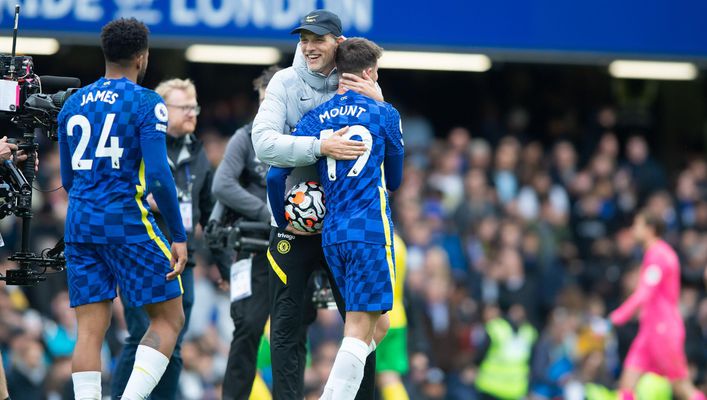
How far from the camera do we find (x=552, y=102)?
1859 cm

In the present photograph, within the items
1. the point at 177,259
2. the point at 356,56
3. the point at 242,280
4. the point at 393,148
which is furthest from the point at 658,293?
the point at 177,259

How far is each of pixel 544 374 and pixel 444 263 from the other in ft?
5.51

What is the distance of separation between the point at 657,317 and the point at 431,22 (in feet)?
15.5

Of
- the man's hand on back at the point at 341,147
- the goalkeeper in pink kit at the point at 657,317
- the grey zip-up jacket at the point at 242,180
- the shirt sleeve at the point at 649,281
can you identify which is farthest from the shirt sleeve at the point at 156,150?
the goalkeeper in pink kit at the point at 657,317

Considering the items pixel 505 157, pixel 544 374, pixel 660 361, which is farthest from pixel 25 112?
pixel 505 157

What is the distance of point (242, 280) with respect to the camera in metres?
8.21

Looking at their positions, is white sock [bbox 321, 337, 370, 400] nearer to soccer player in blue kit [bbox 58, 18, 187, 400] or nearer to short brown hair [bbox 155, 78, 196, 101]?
soccer player in blue kit [bbox 58, 18, 187, 400]

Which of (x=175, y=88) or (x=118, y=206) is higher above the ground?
(x=175, y=88)

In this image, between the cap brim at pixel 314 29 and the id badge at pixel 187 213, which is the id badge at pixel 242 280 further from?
the cap brim at pixel 314 29

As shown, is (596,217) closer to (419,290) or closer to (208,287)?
(419,290)

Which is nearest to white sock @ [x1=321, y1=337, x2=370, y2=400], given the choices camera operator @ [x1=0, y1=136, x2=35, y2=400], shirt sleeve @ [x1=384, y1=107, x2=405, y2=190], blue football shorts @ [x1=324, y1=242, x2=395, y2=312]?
blue football shorts @ [x1=324, y1=242, x2=395, y2=312]

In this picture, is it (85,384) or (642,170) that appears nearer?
(85,384)

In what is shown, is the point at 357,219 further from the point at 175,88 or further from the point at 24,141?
the point at 175,88

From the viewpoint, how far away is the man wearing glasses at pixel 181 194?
8.05 metres
